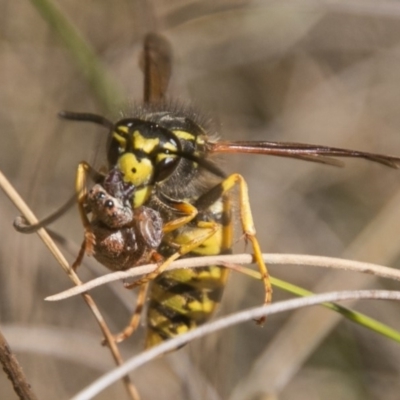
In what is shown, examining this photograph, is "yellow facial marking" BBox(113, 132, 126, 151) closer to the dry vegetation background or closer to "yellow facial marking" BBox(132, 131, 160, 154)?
"yellow facial marking" BBox(132, 131, 160, 154)

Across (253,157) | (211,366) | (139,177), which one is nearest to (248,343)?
(253,157)

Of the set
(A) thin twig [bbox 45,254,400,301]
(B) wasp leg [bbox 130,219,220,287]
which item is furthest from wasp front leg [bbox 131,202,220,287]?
(A) thin twig [bbox 45,254,400,301]

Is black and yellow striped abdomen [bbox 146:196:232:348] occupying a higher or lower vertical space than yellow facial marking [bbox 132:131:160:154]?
lower

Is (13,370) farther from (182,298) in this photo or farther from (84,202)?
(182,298)

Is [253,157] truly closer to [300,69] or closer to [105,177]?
[300,69]

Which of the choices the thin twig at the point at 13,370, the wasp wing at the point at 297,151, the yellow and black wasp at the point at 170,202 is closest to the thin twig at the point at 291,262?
the yellow and black wasp at the point at 170,202

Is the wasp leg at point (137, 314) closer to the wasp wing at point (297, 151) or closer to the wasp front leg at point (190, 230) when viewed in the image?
the wasp front leg at point (190, 230)
